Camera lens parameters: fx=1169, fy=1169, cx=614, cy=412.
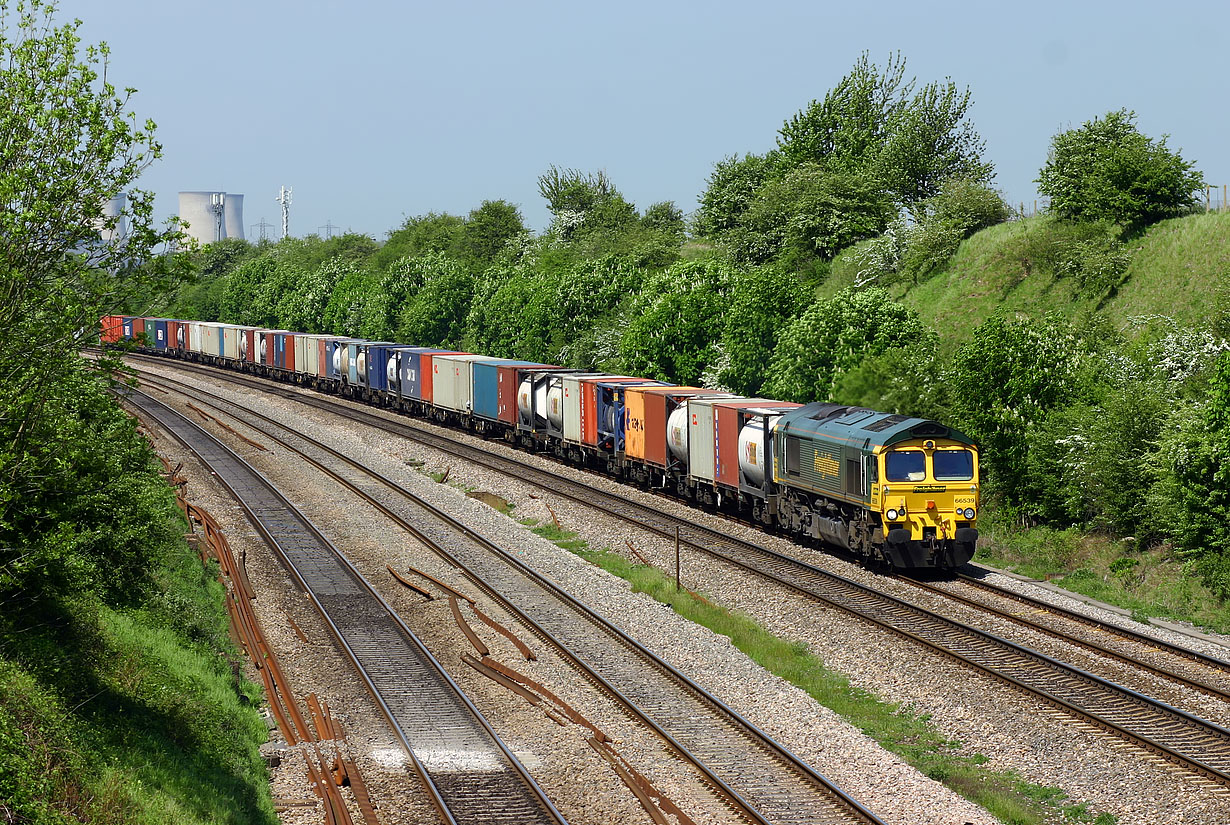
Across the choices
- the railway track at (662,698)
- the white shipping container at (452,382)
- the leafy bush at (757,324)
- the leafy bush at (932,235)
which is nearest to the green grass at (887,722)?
the railway track at (662,698)

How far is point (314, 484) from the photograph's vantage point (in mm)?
42594

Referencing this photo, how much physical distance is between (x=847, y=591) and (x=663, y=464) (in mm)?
13646

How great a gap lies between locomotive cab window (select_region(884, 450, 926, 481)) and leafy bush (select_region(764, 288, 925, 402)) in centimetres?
1378

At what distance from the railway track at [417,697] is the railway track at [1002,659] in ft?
28.5

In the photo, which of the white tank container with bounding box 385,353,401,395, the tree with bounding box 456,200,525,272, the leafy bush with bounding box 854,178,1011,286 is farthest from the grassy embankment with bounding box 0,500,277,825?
the tree with bounding box 456,200,525,272

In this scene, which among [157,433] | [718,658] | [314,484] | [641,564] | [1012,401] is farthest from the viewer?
[157,433]

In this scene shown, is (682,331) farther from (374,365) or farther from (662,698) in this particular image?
(662,698)

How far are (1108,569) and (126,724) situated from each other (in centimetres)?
2225

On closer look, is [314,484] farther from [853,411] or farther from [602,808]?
[602,808]

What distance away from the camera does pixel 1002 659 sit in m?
21.2

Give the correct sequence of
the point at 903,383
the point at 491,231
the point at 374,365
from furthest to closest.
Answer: the point at 491,231 → the point at 374,365 → the point at 903,383

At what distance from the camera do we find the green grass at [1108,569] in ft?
80.8

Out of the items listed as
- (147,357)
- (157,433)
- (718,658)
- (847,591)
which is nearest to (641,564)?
(847,591)

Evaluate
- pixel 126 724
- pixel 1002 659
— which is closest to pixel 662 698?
pixel 1002 659
